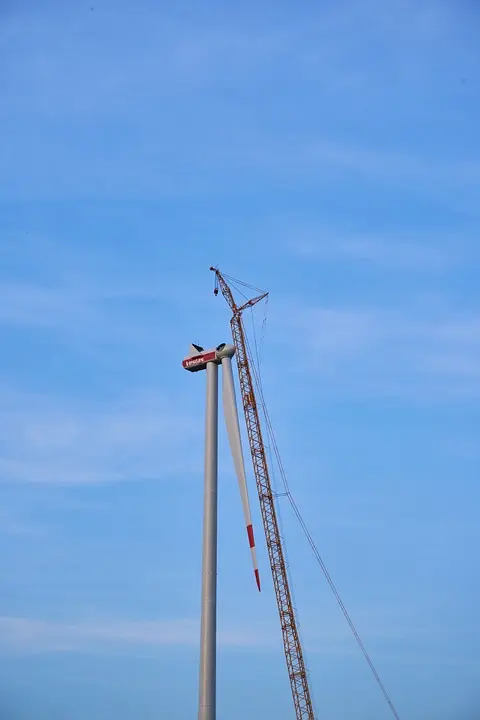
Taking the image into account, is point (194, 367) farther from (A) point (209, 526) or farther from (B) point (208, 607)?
(B) point (208, 607)

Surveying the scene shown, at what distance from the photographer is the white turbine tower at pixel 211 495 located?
6562cm

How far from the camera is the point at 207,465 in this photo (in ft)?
239

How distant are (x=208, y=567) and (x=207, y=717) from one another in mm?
10481

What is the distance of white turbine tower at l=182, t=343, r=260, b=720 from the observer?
65625 mm

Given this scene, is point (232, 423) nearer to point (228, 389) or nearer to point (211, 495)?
point (228, 389)

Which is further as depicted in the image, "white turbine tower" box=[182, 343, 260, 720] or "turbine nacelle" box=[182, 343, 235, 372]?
"turbine nacelle" box=[182, 343, 235, 372]

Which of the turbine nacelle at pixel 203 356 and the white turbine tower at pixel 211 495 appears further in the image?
the turbine nacelle at pixel 203 356

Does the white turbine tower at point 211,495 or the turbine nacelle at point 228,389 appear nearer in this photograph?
the white turbine tower at point 211,495

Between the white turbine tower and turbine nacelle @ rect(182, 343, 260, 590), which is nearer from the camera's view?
the white turbine tower

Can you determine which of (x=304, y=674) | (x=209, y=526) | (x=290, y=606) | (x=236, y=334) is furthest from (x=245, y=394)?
(x=209, y=526)

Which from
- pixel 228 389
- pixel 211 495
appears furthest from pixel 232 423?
pixel 211 495

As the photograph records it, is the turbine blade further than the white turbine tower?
Yes

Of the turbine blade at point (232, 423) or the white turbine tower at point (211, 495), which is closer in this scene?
the white turbine tower at point (211, 495)

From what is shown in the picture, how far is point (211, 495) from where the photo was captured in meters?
71.4
